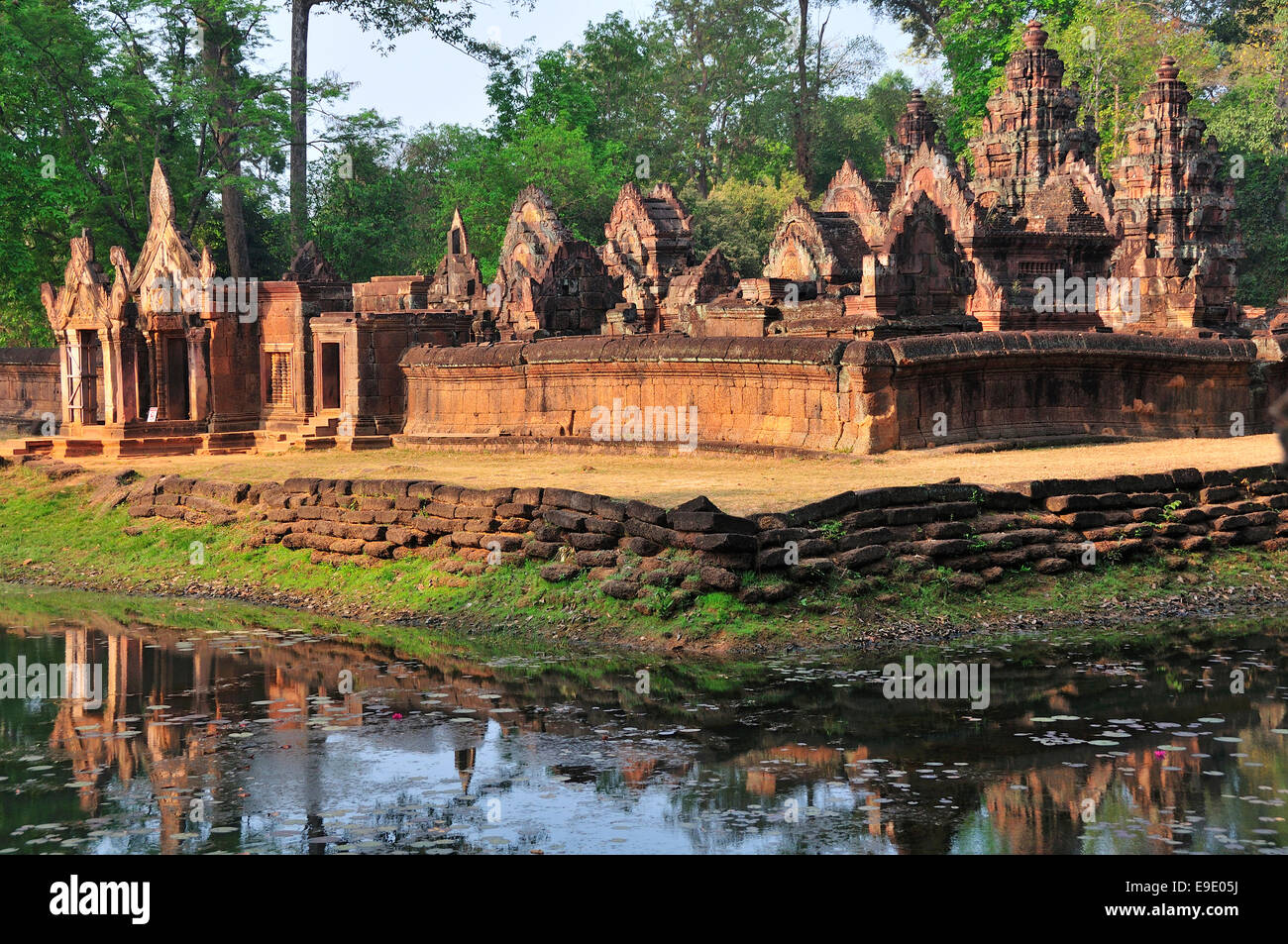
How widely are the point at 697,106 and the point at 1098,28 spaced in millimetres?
20735

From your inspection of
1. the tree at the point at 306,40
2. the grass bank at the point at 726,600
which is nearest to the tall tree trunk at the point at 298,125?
the tree at the point at 306,40

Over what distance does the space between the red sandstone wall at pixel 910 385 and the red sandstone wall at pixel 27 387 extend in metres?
14.6

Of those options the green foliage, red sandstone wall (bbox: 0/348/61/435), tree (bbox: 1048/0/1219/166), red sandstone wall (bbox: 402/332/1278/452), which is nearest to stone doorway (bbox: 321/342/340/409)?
red sandstone wall (bbox: 402/332/1278/452)

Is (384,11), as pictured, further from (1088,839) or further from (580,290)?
(1088,839)

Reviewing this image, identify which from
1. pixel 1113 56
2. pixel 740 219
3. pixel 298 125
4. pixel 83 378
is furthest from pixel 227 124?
pixel 1113 56

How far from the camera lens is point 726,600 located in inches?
460

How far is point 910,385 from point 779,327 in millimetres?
5123

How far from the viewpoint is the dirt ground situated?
14016 mm

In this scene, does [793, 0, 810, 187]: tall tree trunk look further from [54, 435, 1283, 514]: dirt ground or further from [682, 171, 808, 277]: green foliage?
[54, 435, 1283, 514]: dirt ground

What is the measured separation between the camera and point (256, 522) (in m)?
16.0

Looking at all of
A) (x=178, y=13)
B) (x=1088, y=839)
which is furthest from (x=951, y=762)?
(x=178, y=13)

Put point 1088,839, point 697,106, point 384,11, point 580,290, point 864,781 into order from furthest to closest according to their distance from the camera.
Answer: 1. point 697,106
2. point 384,11
3. point 580,290
4. point 864,781
5. point 1088,839

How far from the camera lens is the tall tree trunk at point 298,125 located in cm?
3641

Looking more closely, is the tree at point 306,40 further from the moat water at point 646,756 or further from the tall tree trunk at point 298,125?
the moat water at point 646,756
